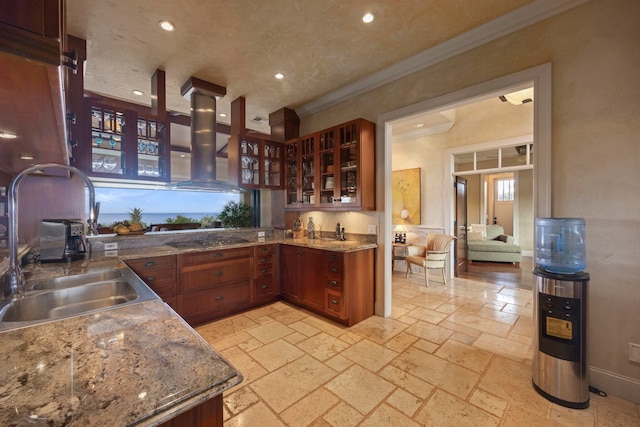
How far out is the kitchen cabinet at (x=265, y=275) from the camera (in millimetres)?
3541

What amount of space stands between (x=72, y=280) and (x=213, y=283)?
4.97 feet

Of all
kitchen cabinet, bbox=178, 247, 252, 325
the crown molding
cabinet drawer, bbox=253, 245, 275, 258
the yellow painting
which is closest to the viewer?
the crown molding

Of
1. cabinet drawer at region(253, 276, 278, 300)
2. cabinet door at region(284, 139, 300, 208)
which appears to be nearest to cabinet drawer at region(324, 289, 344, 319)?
cabinet drawer at region(253, 276, 278, 300)

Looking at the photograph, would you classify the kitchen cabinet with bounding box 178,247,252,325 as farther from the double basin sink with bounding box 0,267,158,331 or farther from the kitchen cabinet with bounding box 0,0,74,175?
the kitchen cabinet with bounding box 0,0,74,175

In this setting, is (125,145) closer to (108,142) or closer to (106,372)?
(108,142)

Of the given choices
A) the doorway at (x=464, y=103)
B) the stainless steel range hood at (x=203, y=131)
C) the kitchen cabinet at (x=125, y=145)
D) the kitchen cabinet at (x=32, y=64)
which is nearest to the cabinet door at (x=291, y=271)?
the doorway at (x=464, y=103)

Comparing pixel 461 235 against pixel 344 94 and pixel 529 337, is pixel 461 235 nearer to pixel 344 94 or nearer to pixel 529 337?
pixel 529 337

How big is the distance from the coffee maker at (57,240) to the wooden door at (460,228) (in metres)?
5.56

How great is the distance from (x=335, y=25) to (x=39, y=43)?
2355 mm

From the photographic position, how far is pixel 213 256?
10.4 ft

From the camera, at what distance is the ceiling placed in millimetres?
2143

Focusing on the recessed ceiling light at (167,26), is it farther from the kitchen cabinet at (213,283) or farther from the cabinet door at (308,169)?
the kitchen cabinet at (213,283)

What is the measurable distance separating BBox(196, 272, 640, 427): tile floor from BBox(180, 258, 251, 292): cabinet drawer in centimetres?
48

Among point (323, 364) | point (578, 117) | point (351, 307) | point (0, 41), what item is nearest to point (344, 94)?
point (578, 117)
